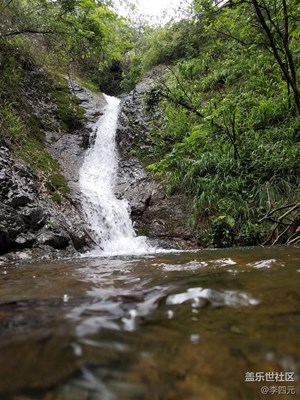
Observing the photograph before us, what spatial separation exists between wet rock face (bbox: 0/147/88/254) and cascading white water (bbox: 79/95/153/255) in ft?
3.03

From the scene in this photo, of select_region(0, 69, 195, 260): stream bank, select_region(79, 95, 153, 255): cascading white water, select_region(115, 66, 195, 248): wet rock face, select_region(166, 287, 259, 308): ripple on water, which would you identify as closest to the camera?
select_region(166, 287, 259, 308): ripple on water

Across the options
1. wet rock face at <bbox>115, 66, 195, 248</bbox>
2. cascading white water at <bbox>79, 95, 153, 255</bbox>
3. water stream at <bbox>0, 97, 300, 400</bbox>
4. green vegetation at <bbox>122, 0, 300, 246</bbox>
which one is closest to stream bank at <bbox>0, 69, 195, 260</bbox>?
wet rock face at <bbox>115, 66, 195, 248</bbox>

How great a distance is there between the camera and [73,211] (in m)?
7.03

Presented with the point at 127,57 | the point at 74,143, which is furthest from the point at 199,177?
the point at 127,57

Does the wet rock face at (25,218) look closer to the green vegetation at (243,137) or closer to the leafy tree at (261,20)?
the green vegetation at (243,137)

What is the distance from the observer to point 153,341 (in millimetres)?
895

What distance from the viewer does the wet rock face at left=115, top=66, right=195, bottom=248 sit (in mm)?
7141

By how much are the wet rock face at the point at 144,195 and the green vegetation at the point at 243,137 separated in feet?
1.23

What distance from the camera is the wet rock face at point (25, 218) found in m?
4.69

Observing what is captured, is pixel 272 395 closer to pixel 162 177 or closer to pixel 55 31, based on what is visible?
pixel 55 31

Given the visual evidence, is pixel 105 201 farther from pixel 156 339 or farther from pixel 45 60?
pixel 156 339

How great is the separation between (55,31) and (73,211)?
12.6 feet

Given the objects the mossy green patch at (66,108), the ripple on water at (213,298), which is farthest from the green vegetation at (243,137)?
the mossy green patch at (66,108)

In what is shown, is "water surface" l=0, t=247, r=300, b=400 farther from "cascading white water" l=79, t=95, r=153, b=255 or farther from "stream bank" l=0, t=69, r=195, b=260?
"cascading white water" l=79, t=95, r=153, b=255
